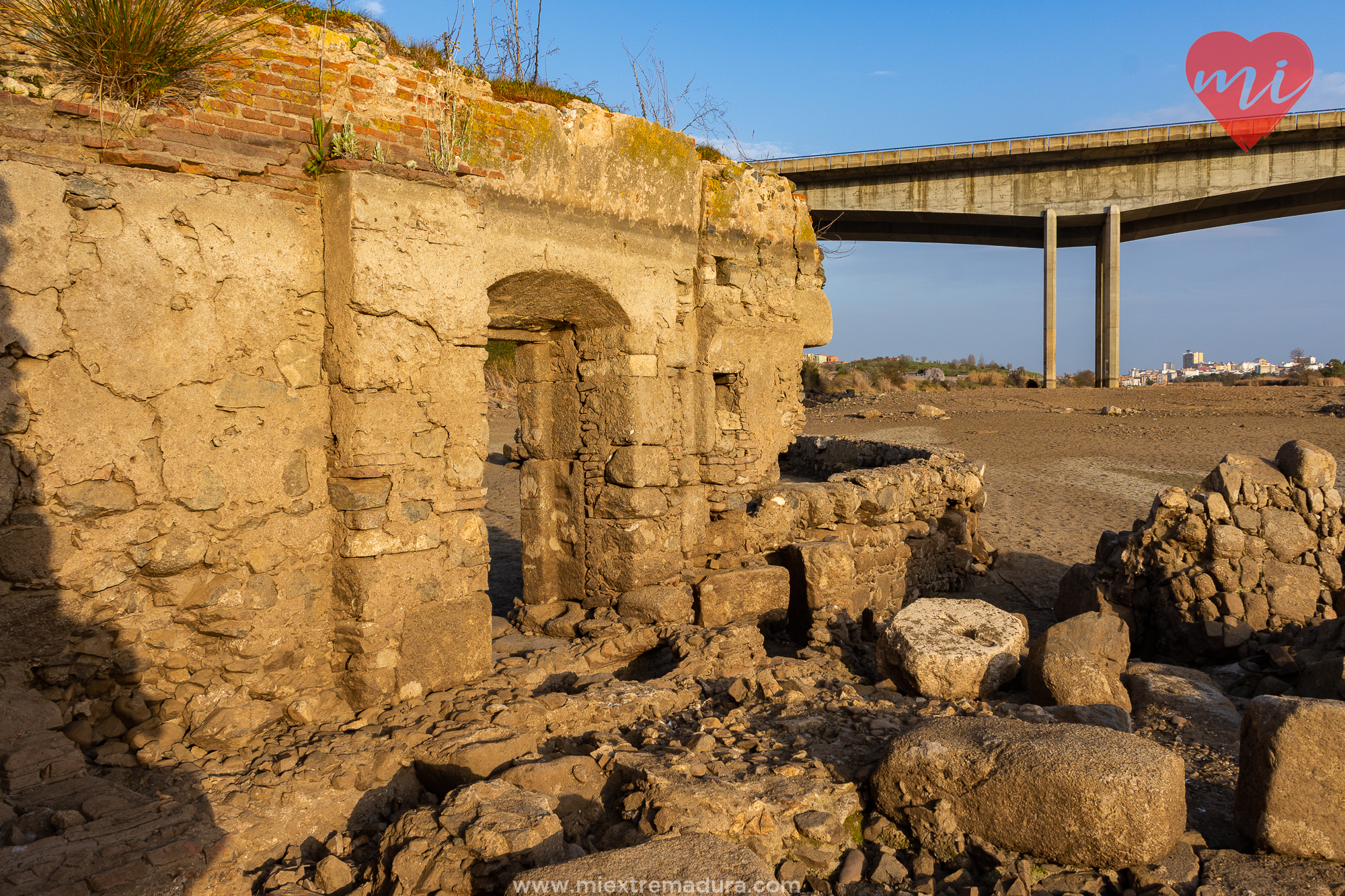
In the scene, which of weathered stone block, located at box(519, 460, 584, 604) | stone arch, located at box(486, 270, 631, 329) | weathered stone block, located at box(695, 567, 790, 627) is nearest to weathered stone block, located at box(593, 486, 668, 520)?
weathered stone block, located at box(519, 460, 584, 604)

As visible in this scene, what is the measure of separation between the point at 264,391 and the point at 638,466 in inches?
96.1

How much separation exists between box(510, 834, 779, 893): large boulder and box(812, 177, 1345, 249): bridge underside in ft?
54.6

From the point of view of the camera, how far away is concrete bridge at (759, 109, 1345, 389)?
689 inches

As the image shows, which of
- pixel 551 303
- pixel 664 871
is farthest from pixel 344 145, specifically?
pixel 664 871

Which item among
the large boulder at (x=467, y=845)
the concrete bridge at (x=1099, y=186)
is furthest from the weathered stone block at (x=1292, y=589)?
the concrete bridge at (x=1099, y=186)

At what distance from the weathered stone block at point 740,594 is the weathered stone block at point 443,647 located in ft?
5.87

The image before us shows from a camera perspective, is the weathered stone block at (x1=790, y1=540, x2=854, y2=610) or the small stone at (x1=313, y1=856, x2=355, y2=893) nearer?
the small stone at (x1=313, y1=856, x2=355, y2=893)

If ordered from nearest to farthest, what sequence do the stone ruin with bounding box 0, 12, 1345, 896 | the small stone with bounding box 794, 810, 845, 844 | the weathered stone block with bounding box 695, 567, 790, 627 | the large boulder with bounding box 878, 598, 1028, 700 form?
1. the stone ruin with bounding box 0, 12, 1345, 896
2. the small stone with bounding box 794, 810, 845, 844
3. the large boulder with bounding box 878, 598, 1028, 700
4. the weathered stone block with bounding box 695, 567, 790, 627

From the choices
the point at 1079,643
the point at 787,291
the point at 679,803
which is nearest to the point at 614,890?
the point at 679,803

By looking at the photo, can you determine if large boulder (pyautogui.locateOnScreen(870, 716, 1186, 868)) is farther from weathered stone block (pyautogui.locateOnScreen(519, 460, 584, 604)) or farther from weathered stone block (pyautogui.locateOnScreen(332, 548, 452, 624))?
weathered stone block (pyautogui.locateOnScreen(519, 460, 584, 604))

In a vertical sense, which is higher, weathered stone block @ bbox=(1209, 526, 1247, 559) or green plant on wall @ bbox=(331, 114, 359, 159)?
green plant on wall @ bbox=(331, 114, 359, 159)

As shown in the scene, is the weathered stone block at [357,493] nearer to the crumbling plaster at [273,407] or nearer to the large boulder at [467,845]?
the crumbling plaster at [273,407]

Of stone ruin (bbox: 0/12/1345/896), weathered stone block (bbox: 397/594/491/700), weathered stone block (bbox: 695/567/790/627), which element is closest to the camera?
stone ruin (bbox: 0/12/1345/896)

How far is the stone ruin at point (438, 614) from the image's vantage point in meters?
2.85
